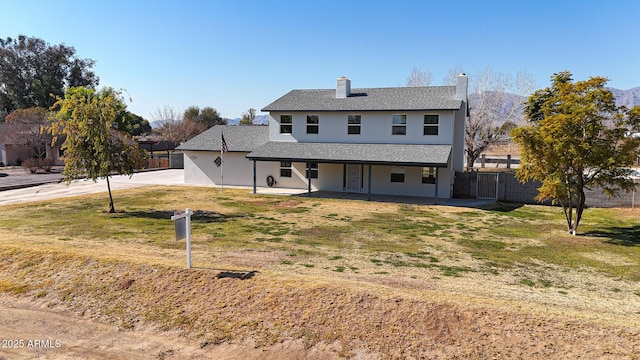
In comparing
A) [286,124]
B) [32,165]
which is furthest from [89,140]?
[32,165]

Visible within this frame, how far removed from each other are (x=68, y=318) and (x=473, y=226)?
578 inches

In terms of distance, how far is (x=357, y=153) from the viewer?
2538 cm

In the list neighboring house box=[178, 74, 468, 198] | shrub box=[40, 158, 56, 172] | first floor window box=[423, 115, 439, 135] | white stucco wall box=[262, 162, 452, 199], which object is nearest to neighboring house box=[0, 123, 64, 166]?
shrub box=[40, 158, 56, 172]

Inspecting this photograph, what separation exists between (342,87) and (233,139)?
9.25 meters

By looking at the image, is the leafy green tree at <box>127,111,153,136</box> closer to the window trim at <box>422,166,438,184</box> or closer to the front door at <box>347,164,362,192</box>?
the front door at <box>347,164,362,192</box>

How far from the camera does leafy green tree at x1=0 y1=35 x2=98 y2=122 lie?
65.4 metres

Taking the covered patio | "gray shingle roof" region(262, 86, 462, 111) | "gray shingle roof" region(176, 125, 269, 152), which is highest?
"gray shingle roof" region(262, 86, 462, 111)

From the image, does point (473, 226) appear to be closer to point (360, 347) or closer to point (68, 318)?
point (360, 347)

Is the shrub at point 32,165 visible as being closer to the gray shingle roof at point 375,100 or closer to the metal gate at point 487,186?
the gray shingle roof at point 375,100

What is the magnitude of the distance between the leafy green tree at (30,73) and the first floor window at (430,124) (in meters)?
62.1

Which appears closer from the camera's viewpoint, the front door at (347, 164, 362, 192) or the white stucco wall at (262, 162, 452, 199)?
the white stucco wall at (262, 162, 452, 199)

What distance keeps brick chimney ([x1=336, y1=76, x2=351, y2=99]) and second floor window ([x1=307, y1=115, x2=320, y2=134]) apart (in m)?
2.55

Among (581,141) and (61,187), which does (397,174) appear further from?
(61,187)

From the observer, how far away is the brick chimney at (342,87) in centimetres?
2927
